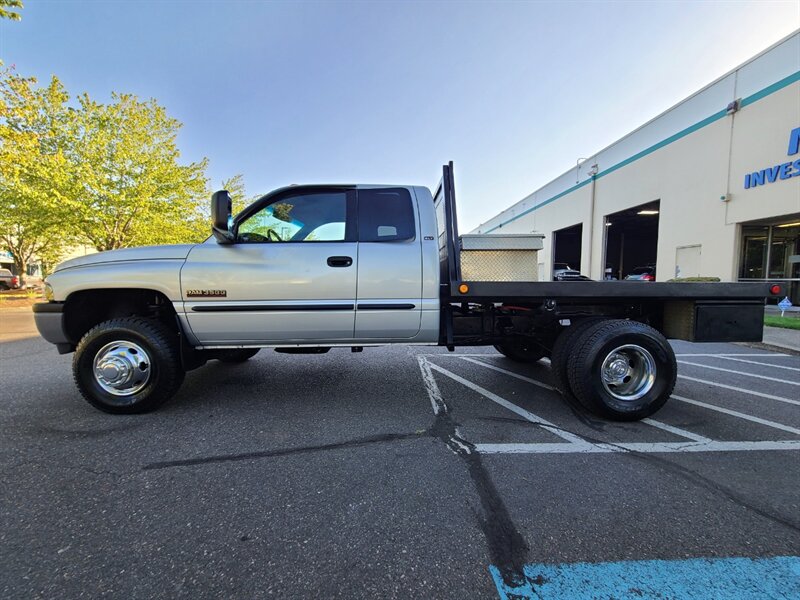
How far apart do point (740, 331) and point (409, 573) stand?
3.75 metres

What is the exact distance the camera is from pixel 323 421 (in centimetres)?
338

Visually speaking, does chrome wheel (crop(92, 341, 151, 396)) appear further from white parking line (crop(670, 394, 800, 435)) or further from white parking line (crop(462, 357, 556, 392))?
white parking line (crop(670, 394, 800, 435))

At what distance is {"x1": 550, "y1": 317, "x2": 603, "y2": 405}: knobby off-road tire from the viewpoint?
139 inches

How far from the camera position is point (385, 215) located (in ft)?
12.1

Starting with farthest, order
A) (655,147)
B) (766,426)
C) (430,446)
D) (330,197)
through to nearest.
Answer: (655,147) < (330,197) < (766,426) < (430,446)

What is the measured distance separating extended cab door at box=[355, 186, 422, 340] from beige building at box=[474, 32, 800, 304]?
13782mm

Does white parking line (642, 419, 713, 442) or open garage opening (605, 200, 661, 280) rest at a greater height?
open garage opening (605, 200, 661, 280)

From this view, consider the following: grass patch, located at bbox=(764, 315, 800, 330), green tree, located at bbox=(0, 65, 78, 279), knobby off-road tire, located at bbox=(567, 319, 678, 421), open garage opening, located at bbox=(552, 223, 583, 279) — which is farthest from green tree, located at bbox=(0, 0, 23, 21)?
open garage opening, located at bbox=(552, 223, 583, 279)

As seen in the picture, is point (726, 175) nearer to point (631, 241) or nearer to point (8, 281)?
point (631, 241)

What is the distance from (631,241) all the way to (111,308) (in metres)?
36.7

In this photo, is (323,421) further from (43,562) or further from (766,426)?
(766,426)

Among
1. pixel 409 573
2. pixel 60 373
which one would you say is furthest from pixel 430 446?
pixel 60 373

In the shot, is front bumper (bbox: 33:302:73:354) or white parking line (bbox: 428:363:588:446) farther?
front bumper (bbox: 33:302:73:354)

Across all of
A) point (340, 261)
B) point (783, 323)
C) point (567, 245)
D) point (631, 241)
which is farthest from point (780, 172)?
point (631, 241)
